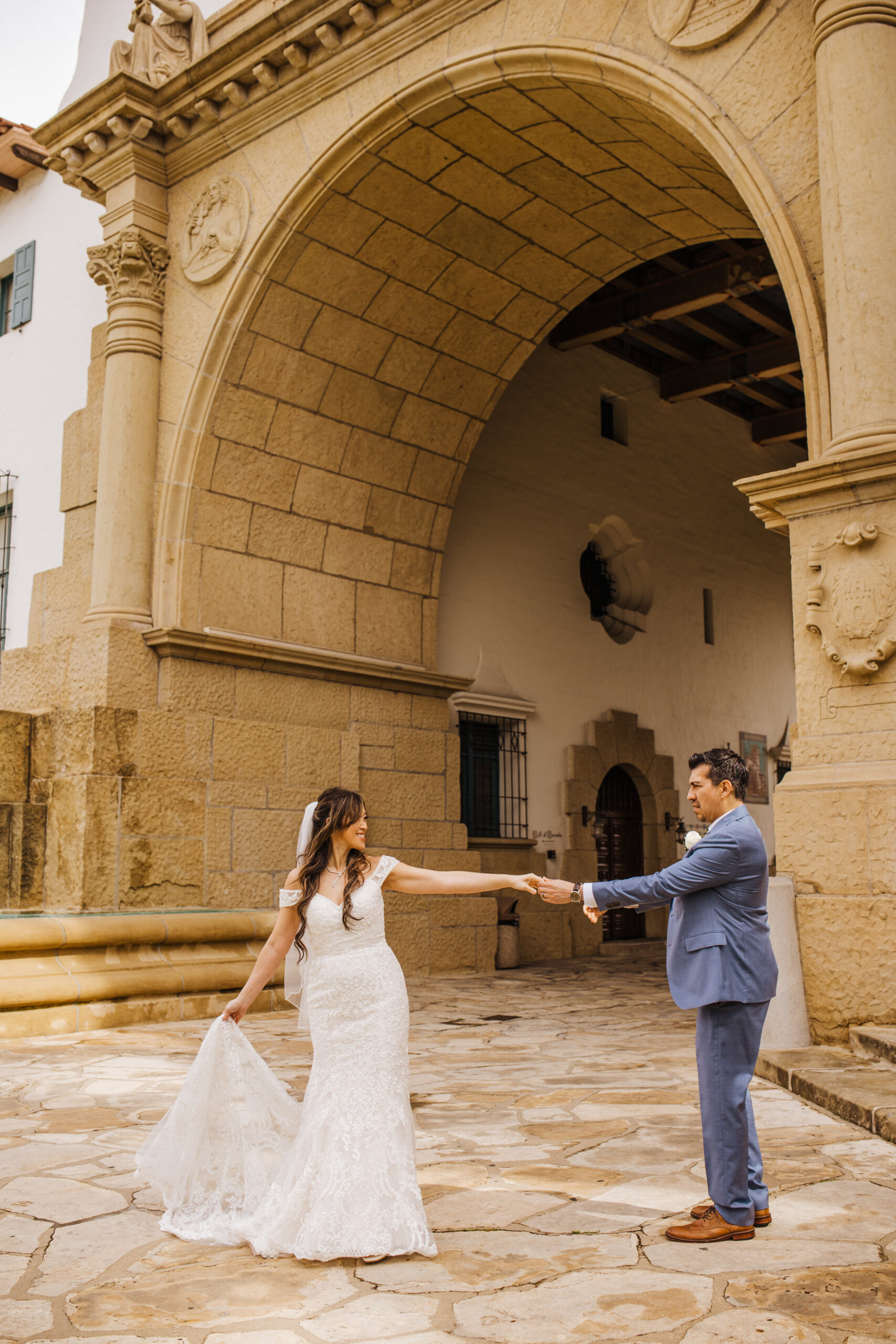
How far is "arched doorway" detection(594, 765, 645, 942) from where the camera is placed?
48.3ft

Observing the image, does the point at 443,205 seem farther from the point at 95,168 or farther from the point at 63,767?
the point at 63,767

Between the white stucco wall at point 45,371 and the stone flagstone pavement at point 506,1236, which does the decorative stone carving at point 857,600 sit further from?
the white stucco wall at point 45,371

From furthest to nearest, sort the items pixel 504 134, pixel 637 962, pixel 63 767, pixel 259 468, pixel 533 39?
pixel 637 962
pixel 259 468
pixel 63 767
pixel 504 134
pixel 533 39

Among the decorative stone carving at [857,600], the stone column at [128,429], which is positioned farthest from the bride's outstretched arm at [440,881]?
the stone column at [128,429]

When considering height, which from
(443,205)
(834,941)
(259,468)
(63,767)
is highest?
(443,205)

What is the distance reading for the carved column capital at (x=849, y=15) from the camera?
604cm

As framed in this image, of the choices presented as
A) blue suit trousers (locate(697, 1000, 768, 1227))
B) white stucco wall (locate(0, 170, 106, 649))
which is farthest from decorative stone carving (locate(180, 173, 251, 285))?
blue suit trousers (locate(697, 1000, 768, 1227))

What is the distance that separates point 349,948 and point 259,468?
7365 millimetres

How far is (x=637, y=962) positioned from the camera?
42.3 feet

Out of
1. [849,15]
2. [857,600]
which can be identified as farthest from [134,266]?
[857,600]

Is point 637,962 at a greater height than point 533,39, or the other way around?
point 533,39

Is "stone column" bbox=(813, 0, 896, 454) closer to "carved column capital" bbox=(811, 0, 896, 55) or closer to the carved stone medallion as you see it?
"carved column capital" bbox=(811, 0, 896, 55)

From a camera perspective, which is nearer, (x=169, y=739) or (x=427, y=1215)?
(x=427, y=1215)

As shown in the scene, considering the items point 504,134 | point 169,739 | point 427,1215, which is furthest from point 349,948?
point 504,134
